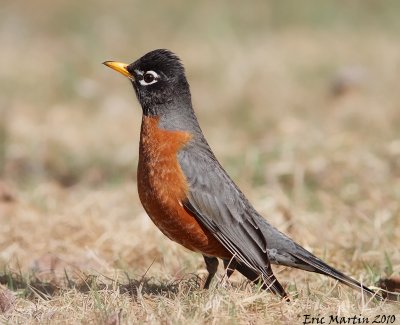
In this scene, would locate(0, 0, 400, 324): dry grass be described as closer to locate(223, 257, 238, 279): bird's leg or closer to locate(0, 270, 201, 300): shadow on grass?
locate(0, 270, 201, 300): shadow on grass

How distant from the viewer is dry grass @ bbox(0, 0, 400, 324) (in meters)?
4.86

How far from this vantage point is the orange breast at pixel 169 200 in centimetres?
520

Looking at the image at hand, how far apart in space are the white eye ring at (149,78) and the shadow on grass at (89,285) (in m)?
1.34

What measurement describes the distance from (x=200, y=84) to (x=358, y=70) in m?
2.23

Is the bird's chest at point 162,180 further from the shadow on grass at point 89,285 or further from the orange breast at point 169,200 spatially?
the shadow on grass at point 89,285

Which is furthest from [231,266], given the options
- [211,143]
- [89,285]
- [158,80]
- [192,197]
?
[211,143]

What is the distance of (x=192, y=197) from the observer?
17.4 feet

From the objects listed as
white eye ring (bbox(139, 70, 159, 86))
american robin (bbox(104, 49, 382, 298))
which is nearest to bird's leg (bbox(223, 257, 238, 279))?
american robin (bbox(104, 49, 382, 298))

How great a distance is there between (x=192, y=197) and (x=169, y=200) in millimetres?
168

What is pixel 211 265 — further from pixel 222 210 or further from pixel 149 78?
pixel 149 78

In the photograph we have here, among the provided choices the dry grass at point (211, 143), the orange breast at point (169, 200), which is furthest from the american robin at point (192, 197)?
the dry grass at point (211, 143)

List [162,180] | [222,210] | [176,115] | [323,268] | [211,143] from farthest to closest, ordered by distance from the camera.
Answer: [211,143]
[176,115]
[222,210]
[162,180]
[323,268]

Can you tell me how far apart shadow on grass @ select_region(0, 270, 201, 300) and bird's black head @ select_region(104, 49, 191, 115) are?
3.90ft

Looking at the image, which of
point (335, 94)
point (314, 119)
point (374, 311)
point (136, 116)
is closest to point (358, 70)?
point (335, 94)
